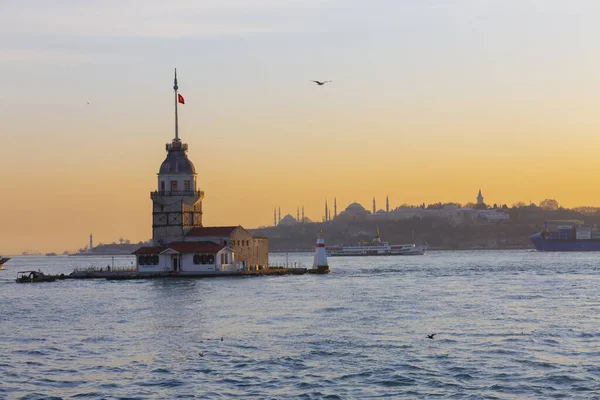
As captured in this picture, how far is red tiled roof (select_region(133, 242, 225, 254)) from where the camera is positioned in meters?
94.4

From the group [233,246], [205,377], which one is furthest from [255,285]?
[205,377]

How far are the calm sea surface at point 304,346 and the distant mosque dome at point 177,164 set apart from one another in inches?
1393

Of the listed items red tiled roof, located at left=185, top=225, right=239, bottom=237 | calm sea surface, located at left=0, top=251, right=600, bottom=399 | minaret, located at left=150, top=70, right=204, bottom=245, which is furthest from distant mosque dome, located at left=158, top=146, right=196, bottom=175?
calm sea surface, located at left=0, top=251, right=600, bottom=399

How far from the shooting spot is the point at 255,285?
8106 centimetres

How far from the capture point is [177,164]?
103875 mm

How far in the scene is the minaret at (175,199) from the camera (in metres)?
101

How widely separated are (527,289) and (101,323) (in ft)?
124

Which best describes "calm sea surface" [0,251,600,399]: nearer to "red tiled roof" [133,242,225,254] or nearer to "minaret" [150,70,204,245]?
"red tiled roof" [133,242,225,254]

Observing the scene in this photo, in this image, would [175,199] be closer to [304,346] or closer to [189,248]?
[189,248]

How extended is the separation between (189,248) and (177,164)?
12.9 m

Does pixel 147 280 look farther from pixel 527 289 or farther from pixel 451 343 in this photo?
pixel 451 343

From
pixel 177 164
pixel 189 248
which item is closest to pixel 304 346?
pixel 189 248

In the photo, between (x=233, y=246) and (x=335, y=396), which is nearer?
(x=335, y=396)

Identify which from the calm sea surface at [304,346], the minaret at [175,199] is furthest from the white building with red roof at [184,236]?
the calm sea surface at [304,346]
